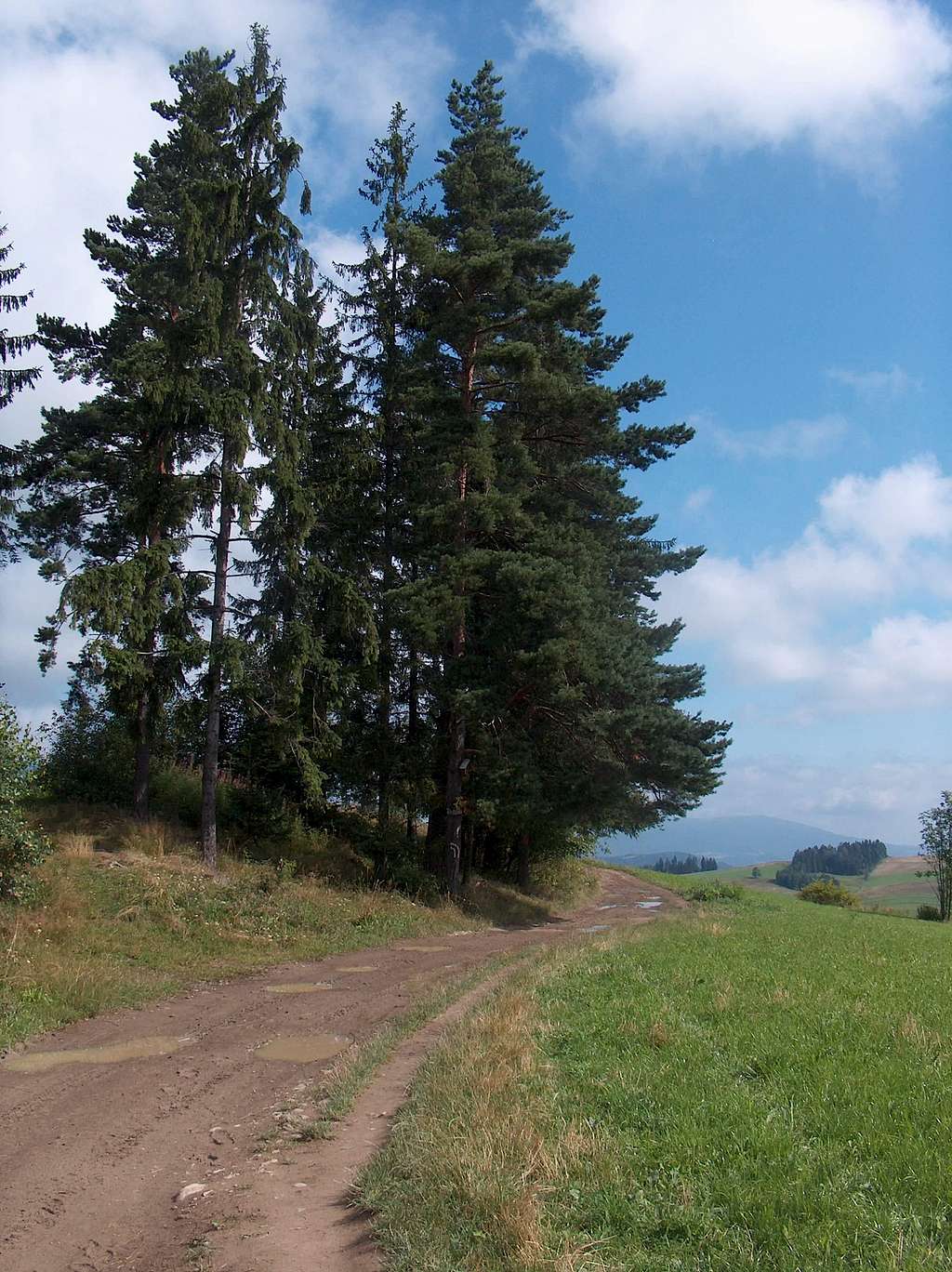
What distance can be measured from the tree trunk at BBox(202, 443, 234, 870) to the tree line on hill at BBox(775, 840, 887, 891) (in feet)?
484

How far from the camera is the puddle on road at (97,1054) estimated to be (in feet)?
25.3

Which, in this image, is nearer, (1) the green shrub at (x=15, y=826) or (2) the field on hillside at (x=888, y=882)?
(1) the green shrub at (x=15, y=826)

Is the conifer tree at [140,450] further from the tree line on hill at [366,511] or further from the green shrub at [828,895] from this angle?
the green shrub at [828,895]

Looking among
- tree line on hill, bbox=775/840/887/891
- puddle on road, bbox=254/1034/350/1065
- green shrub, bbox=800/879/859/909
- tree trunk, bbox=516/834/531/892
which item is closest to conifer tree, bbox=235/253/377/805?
tree trunk, bbox=516/834/531/892

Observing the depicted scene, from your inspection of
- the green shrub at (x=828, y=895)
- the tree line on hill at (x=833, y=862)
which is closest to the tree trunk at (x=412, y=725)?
the green shrub at (x=828, y=895)

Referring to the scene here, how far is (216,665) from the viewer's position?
18516 mm

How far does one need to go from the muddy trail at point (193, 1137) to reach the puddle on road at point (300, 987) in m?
0.14

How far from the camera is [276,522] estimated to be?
64.2 feet

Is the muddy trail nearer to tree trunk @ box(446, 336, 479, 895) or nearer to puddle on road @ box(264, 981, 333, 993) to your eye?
puddle on road @ box(264, 981, 333, 993)

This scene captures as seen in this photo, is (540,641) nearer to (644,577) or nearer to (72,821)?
(644,577)

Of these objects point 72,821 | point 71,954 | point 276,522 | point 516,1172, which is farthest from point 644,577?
point 516,1172

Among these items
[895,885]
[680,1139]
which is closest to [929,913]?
[680,1139]

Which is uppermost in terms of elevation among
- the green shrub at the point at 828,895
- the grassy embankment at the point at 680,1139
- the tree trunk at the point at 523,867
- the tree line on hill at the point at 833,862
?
the grassy embankment at the point at 680,1139

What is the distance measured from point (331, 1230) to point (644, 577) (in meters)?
24.7
